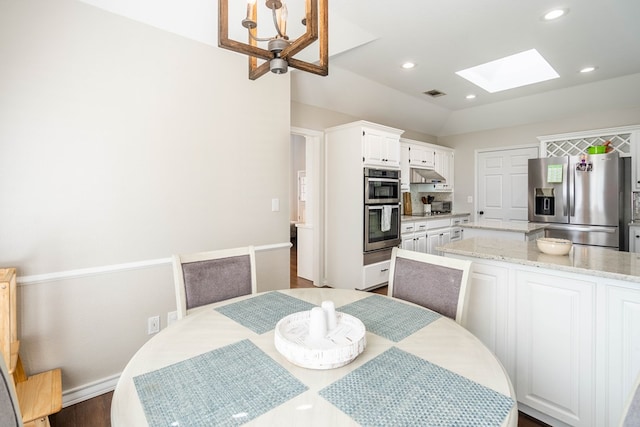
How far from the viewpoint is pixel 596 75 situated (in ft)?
12.9

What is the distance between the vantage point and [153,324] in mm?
2234

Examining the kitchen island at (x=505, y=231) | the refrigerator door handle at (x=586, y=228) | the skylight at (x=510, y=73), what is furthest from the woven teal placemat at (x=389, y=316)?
the refrigerator door handle at (x=586, y=228)

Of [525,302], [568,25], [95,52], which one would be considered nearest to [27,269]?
[95,52]

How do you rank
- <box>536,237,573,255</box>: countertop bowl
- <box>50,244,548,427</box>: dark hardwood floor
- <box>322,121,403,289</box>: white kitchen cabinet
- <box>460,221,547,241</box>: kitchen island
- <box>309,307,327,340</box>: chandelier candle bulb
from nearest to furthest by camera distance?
<box>309,307,327,340</box>: chandelier candle bulb < <box>50,244,548,427</box>: dark hardwood floor < <box>536,237,573,255</box>: countertop bowl < <box>460,221,547,241</box>: kitchen island < <box>322,121,403,289</box>: white kitchen cabinet

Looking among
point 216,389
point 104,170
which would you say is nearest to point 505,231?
point 216,389

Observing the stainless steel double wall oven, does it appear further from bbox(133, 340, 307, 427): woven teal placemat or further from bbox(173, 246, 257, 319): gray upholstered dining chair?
bbox(133, 340, 307, 427): woven teal placemat

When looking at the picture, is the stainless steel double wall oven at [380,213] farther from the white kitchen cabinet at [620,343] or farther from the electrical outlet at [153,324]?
the white kitchen cabinet at [620,343]

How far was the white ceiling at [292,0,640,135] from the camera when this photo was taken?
99.8 inches

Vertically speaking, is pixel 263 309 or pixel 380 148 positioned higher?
pixel 380 148

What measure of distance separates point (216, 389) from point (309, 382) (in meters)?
0.25

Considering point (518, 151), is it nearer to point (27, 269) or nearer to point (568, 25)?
point (568, 25)

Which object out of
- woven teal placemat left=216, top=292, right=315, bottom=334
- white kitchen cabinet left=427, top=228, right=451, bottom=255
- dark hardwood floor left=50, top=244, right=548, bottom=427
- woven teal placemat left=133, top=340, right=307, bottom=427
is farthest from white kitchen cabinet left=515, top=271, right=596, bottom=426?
white kitchen cabinet left=427, top=228, right=451, bottom=255

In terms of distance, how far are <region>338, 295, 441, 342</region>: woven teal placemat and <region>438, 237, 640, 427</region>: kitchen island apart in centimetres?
35

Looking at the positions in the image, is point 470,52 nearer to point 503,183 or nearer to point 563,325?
point 563,325
